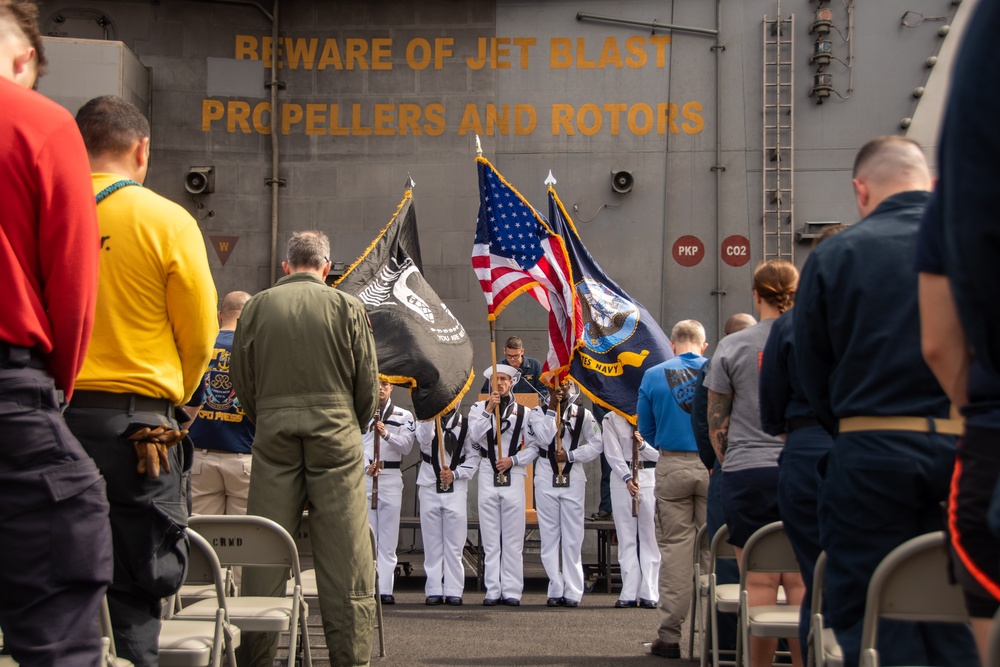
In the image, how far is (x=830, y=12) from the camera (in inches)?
569

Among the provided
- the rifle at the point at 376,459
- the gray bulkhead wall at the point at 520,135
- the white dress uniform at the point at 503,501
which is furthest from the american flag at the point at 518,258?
the gray bulkhead wall at the point at 520,135

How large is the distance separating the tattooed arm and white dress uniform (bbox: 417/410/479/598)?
5.31m

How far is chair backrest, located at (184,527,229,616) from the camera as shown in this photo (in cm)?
412

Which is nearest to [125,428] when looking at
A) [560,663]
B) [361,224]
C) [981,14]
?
[981,14]

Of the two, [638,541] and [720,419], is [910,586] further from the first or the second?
[638,541]

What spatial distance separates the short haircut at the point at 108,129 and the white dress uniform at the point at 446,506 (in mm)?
7305

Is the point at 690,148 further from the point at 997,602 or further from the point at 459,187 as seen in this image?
the point at 997,602

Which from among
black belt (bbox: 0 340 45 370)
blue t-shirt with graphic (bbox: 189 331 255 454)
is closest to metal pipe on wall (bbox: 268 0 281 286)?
blue t-shirt with graphic (bbox: 189 331 255 454)

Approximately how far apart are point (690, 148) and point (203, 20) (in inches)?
254

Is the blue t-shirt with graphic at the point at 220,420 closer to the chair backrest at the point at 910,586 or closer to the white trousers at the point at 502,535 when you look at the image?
the white trousers at the point at 502,535

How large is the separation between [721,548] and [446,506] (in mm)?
5447

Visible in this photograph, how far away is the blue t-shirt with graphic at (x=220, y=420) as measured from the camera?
24.5 feet

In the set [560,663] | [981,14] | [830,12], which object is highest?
[830,12]

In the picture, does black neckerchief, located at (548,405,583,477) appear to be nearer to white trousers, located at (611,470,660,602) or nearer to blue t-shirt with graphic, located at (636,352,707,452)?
white trousers, located at (611,470,660,602)
